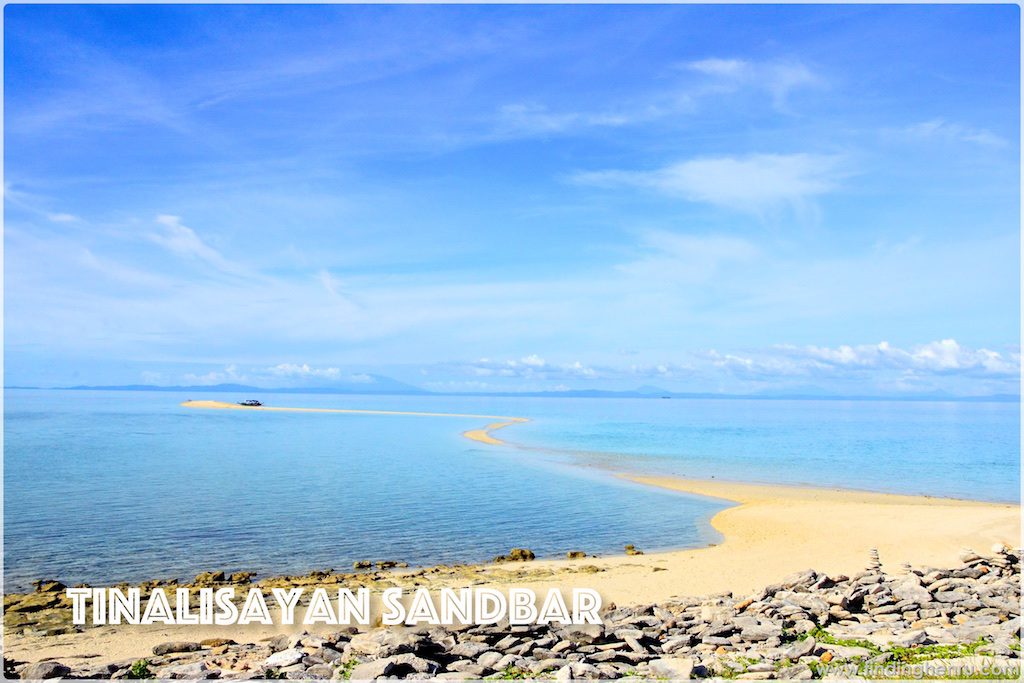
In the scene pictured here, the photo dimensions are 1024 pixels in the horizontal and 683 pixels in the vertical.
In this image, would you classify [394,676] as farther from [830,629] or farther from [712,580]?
[712,580]

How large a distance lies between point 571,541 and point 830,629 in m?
12.3

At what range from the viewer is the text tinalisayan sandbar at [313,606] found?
15586 mm

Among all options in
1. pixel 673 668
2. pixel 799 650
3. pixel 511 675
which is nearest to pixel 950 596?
pixel 799 650

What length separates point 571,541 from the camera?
81.0ft

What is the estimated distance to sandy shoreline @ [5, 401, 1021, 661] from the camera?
1476 centimetres

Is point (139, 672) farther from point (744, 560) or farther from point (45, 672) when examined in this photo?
point (744, 560)

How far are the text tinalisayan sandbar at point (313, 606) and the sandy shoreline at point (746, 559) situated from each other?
25.8 inches

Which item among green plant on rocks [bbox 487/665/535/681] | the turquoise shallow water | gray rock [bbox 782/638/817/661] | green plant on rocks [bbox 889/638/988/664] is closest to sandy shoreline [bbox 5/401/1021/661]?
the turquoise shallow water

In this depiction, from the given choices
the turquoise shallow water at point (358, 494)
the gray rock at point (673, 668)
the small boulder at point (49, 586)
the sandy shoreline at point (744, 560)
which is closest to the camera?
the gray rock at point (673, 668)

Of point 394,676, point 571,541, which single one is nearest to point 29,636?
point 394,676

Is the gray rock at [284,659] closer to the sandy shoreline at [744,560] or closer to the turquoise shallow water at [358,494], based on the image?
the sandy shoreline at [744,560]

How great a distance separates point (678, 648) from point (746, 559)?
11605mm

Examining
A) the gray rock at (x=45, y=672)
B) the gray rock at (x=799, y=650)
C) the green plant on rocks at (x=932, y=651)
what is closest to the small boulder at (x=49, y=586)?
the gray rock at (x=45, y=672)

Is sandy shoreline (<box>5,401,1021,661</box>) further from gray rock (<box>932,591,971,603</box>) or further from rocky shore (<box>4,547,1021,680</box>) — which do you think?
gray rock (<box>932,591,971,603</box>)
